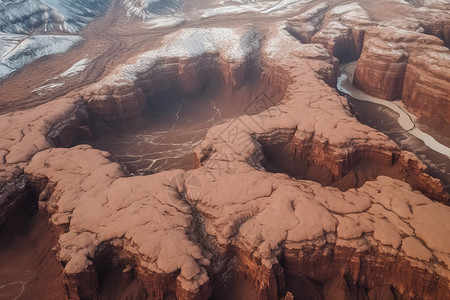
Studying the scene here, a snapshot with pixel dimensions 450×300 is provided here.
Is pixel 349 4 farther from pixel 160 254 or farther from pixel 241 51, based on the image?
pixel 160 254

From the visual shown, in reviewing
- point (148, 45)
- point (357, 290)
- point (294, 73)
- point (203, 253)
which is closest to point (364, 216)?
point (357, 290)

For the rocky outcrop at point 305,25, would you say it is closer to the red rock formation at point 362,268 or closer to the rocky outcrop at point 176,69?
the rocky outcrop at point 176,69

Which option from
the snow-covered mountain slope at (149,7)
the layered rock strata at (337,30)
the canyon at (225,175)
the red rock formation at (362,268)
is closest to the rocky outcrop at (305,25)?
the layered rock strata at (337,30)

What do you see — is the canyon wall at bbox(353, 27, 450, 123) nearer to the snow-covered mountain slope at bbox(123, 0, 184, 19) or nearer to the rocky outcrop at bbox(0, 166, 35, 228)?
the rocky outcrop at bbox(0, 166, 35, 228)

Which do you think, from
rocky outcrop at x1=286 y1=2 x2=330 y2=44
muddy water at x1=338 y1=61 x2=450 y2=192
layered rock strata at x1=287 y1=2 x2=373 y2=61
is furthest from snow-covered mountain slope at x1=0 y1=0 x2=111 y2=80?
muddy water at x1=338 y1=61 x2=450 y2=192

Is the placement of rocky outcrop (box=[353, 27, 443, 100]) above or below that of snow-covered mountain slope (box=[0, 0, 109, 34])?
below
